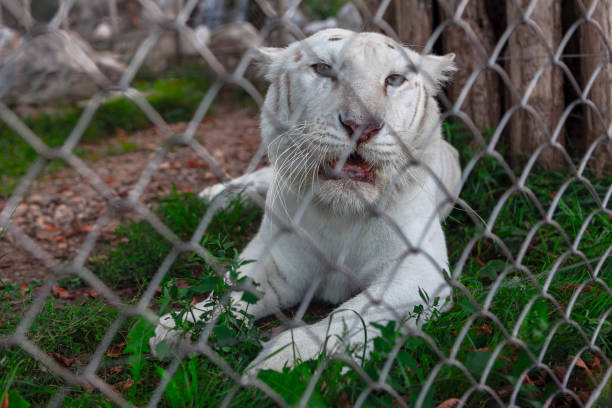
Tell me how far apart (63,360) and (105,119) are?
4.26m

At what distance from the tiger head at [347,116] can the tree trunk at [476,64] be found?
102 centimetres

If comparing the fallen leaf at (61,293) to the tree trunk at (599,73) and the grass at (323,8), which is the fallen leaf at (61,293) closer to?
the tree trunk at (599,73)

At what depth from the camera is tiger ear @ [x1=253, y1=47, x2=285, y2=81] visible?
2295 mm

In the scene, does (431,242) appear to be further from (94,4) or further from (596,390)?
(94,4)

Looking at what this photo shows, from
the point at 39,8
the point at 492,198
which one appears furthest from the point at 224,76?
the point at 39,8

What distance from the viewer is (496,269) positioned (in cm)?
230

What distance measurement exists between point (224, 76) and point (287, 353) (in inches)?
41.4

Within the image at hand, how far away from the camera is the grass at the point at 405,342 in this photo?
148 cm

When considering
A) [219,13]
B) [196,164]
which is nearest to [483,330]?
[196,164]

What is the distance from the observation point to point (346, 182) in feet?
6.39

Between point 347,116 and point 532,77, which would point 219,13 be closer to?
point 532,77

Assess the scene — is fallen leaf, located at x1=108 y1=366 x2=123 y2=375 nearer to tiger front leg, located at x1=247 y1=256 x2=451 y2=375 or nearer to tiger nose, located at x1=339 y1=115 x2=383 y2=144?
tiger front leg, located at x1=247 y1=256 x2=451 y2=375

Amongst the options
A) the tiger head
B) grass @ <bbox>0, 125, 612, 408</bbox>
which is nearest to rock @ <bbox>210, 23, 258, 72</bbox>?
grass @ <bbox>0, 125, 612, 408</bbox>

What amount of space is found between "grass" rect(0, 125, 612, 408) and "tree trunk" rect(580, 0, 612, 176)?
1.51ft
